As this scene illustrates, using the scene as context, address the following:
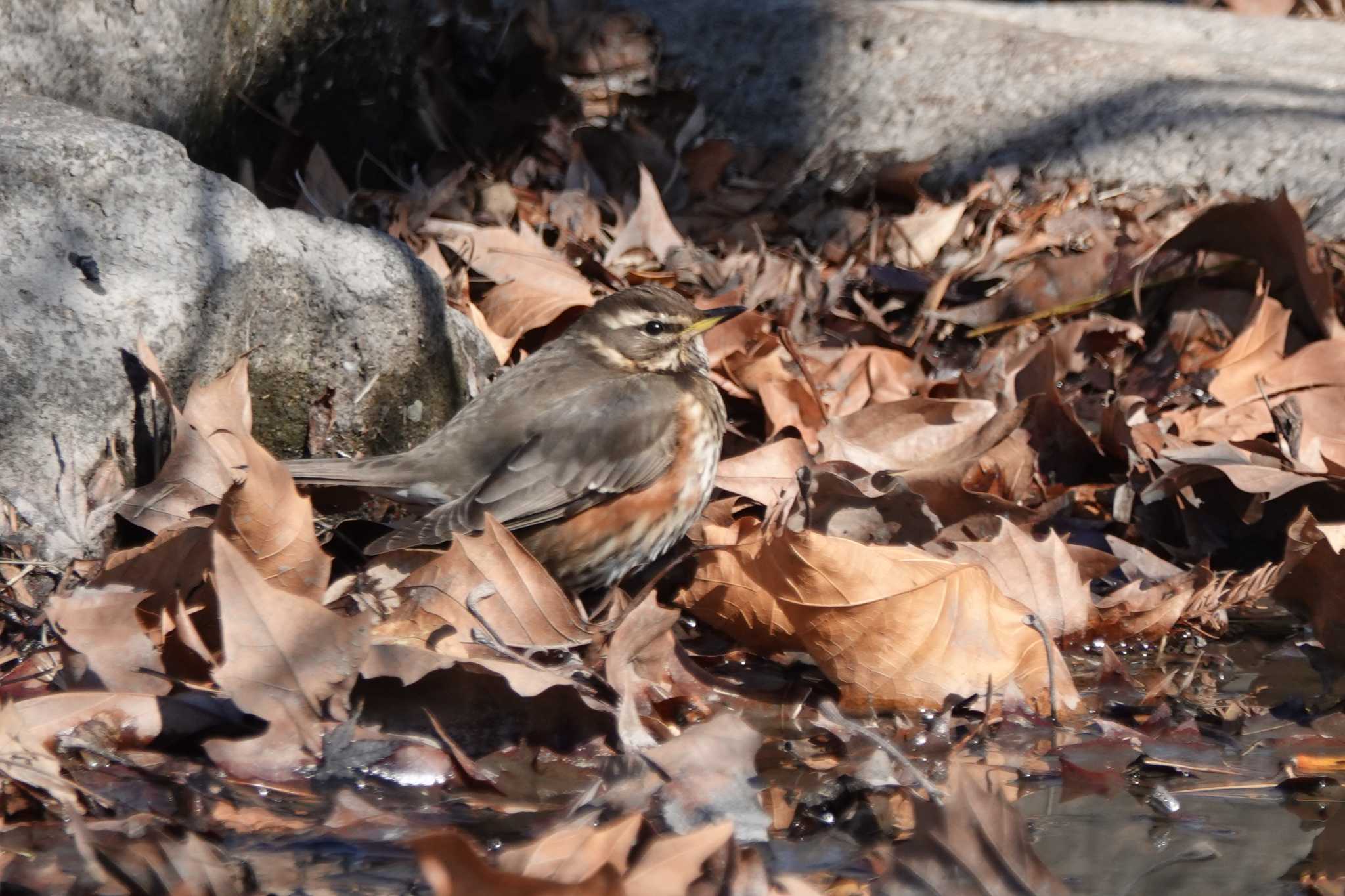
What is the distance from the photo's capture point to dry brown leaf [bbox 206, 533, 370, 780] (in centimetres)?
329

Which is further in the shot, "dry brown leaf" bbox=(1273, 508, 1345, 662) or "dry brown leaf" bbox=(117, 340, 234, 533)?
"dry brown leaf" bbox=(1273, 508, 1345, 662)

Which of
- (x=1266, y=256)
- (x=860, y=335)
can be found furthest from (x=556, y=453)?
(x=1266, y=256)

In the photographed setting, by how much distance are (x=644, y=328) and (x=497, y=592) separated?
1.54 metres

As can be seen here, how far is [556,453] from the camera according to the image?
4633mm

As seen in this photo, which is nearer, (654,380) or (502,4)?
(654,380)

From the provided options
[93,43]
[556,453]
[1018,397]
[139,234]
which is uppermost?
[93,43]

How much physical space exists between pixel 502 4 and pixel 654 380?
13.1 ft

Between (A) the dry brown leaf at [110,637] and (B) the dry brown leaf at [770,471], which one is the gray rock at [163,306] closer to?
(A) the dry brown leaf at [110,637]

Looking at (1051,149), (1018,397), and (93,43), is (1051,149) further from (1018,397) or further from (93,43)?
(93,43)

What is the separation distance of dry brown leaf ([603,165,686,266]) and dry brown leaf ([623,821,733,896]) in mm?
4034

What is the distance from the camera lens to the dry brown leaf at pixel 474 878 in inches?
93.1

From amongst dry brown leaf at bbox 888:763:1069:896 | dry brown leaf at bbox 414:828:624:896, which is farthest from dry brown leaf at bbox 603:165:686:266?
dry brown leaf at bbox 414:828:624:896

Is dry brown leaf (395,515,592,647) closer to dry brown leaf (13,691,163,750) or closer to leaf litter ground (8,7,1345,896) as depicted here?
leaf litter ground (8,7,1345,896)

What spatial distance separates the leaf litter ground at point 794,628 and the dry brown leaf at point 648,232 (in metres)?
0.02
